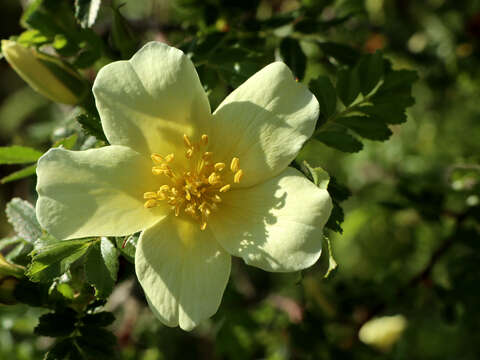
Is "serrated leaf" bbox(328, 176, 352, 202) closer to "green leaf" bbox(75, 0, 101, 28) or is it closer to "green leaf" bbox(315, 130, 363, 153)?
"green leaf" bbox(315, 130, 363, 153)

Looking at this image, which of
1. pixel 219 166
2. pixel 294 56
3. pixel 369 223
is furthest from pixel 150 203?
pixel 369 223

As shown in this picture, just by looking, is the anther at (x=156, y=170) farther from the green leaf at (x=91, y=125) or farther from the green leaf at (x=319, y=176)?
the green leaf at (x=319, y=176)

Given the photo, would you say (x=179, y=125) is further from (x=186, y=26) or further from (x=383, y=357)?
(x=383, y=357)

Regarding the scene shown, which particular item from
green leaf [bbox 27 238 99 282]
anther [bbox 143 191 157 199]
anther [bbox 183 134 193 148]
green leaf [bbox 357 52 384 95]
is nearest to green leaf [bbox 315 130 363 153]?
green leaf [bbox 357 52 384 95]

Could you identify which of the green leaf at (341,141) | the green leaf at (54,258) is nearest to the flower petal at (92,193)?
the green leaf at (54,258)

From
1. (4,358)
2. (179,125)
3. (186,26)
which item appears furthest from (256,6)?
(4,358)

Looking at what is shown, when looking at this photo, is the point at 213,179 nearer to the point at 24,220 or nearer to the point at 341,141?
the point at 341,141
